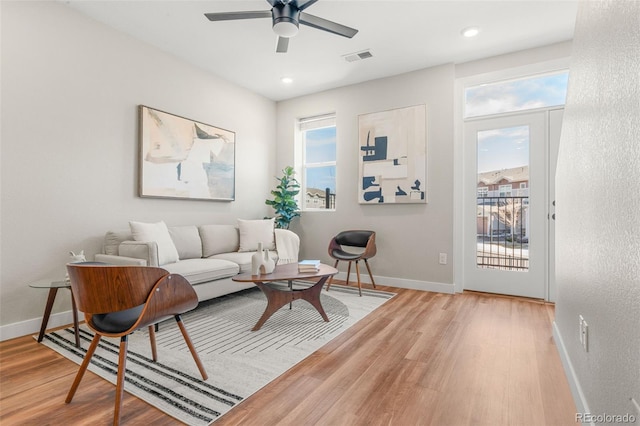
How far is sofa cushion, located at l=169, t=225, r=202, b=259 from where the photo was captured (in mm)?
3680

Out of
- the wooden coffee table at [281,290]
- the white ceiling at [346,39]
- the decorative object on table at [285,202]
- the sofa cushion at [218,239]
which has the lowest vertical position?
the wooden coffee table at [281,290]

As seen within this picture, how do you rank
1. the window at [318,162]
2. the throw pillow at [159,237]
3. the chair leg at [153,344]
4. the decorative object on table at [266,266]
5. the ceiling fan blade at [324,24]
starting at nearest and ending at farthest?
the chair leg at [153,344] < the ceiling fan blade at [324,24] < the decorative object on table at [266,266] < the throw pillow at [159,237] < the window at [318,162]

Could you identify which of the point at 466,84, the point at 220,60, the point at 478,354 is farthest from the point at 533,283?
the point at 220,60

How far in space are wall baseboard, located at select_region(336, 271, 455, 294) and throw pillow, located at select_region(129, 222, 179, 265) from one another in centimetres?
245

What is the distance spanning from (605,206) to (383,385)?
1.41 metres

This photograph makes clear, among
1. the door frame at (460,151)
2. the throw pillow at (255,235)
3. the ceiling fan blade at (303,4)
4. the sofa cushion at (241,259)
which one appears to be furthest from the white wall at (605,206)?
the throw pillow at (255,235)

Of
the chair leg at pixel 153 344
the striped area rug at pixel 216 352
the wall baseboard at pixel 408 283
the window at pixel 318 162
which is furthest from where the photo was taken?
the window at pixel 318 162

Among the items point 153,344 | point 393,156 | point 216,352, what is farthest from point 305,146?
point 153,344

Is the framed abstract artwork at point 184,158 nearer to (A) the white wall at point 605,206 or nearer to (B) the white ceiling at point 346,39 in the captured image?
(B) the white ceiling at point 346,39

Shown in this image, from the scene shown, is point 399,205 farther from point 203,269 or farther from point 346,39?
point 203,269

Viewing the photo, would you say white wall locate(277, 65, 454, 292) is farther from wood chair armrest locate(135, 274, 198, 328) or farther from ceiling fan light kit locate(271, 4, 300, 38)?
wood chair armrest locate(135, 274, 198, 328)

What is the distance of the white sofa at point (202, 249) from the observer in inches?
117

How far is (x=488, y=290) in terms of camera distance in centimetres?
411

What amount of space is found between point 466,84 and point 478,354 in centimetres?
334
